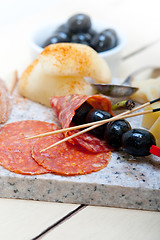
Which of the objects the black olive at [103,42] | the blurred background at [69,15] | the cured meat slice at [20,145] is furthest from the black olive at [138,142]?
the blurred background at [69,15]

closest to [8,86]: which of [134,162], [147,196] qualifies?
[134,162]

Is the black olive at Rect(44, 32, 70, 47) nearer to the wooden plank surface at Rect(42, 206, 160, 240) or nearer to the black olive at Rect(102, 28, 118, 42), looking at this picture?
the black olive at Rect(102, 28, 118, 42)

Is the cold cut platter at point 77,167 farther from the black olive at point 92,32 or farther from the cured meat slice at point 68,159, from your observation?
the black olive at point 92,32

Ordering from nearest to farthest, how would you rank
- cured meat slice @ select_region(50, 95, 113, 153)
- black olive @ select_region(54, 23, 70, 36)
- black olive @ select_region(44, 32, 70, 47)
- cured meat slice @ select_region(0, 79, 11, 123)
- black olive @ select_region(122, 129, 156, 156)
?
1. black olive @ select_region(122, 129, 156, 156)
2. cured meat slice @ select_region(50, 95, 113, 153)
3. cured meat slice @ select_region(0, 79, 11, 123)
4. black olive @ select_region(44, 32, 70, 47)
5. black olive @ select_region(54, 23, 70, 36)

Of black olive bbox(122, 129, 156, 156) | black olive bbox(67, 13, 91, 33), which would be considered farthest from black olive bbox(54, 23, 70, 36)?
black olive bbox(122, 129, 156, 156)

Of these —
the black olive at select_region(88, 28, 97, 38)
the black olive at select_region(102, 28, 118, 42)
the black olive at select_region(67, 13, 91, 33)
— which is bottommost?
the black olive at select_region(88, 28, 97, 38)

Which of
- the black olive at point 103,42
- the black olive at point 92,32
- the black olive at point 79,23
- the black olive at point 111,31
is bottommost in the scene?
the black olive at point 103,42
